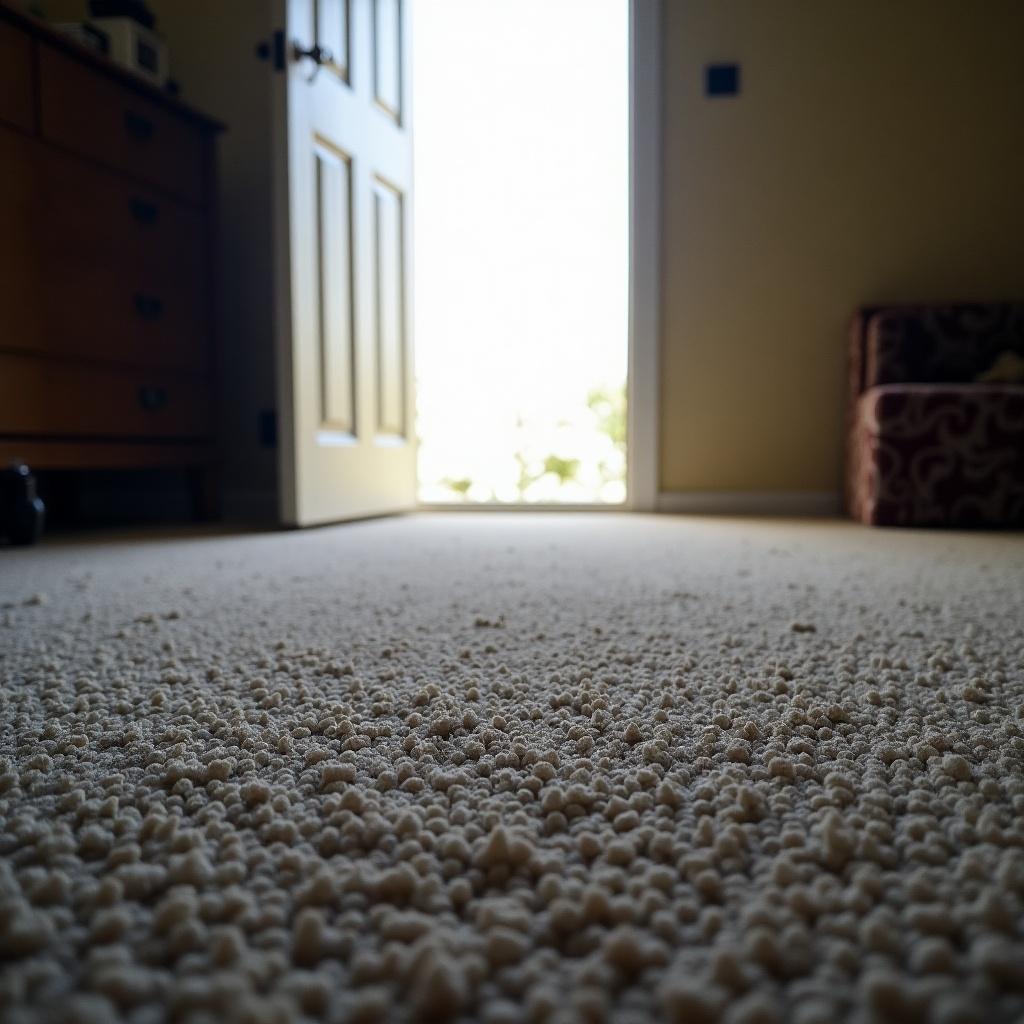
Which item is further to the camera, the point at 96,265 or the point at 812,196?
the point at 812,196

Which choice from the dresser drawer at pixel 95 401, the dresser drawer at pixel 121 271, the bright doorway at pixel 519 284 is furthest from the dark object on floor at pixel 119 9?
the bright doorway at pixel 519 284

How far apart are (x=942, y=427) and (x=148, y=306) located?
231 centimetres

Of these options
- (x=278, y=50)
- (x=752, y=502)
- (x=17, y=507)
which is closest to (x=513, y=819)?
(x=17, y=507)

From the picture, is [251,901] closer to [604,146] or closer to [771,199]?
[771,199]

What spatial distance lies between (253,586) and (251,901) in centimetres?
96

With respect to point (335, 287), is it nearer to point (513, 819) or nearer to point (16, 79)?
point (16, 79)

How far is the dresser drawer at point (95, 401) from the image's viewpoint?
1.89m

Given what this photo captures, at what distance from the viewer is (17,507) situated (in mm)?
1866

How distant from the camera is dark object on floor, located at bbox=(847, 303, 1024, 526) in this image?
2.34 m

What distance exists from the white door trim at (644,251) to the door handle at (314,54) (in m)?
1.19

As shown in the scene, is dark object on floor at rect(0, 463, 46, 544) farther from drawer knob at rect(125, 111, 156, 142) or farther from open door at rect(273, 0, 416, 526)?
drawer knob at rect(125, 111, 156, 142)

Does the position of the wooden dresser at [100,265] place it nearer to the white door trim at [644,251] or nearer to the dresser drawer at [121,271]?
the dresser drawer at [121,271]

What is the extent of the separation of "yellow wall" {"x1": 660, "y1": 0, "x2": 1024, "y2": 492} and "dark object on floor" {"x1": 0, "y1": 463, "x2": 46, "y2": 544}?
212 centimetres

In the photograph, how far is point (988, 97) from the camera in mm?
2807
